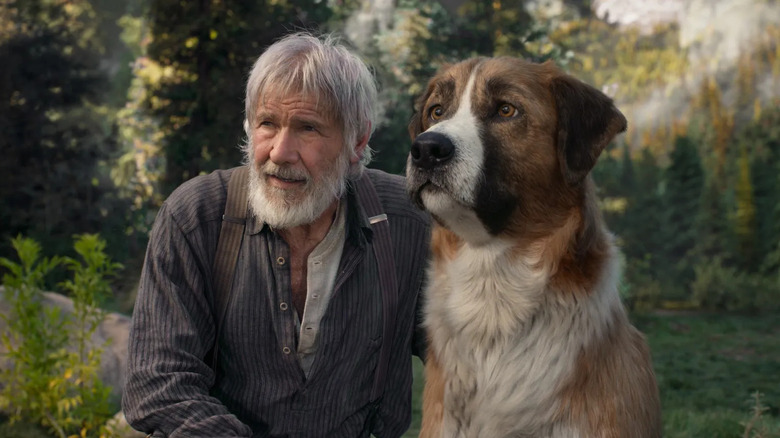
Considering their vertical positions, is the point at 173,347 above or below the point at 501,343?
below

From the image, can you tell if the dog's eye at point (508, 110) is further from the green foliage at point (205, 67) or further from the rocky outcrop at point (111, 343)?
the green foliage at point (205, 67)

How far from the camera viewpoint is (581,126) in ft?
9.97

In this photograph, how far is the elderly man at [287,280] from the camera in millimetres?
3188

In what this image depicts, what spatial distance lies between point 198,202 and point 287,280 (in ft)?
1.35

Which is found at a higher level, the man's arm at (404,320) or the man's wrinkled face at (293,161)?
the man's wrinkled face at (293,161)

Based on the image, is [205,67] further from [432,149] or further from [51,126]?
[432,149]

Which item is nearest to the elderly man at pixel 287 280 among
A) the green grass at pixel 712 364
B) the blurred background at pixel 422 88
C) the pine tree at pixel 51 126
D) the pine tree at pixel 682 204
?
the green grass at pixel 712 364

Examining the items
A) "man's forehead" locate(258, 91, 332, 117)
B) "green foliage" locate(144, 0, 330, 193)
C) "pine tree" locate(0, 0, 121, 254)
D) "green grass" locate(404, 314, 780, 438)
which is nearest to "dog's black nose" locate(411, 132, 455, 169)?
"man's forehead" locate(258, 91, 332, 117)

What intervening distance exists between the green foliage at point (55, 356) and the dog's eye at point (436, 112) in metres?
2.36

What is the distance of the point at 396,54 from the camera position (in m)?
8.52

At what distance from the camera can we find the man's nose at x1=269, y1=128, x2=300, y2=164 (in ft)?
10.7

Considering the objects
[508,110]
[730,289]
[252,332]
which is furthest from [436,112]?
[730,289]

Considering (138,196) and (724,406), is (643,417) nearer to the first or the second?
(724,406)

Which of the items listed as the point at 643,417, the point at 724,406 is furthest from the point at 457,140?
the point at 724,406
